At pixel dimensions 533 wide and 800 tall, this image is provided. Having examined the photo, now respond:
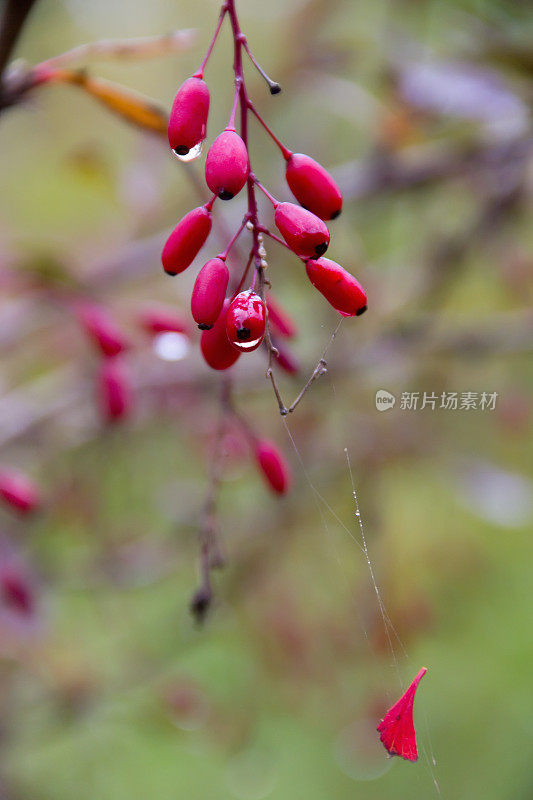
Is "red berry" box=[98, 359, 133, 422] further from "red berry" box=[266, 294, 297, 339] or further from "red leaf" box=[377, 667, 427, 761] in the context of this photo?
"red leaf" box=[377, 667, 427, 761]

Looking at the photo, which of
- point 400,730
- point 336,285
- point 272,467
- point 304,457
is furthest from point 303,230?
point 304,457

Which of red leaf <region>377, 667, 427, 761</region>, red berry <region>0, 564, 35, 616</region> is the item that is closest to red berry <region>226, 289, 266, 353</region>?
red leaf <region>377, 667, 427, 761</region>

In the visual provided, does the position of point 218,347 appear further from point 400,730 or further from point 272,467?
point 400,730

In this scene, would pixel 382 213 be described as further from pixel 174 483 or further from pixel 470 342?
pixel 174 483

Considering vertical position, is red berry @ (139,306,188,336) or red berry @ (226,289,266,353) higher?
red berry @ (226,289,266,353)

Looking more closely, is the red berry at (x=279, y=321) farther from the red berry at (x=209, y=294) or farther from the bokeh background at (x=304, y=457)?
the bokeh background at (x=304, y=457)

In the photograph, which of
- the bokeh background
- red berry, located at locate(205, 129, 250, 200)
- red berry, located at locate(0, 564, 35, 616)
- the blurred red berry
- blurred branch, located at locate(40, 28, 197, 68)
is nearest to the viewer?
red berry, located at locate(205, 129, 250, 200)
